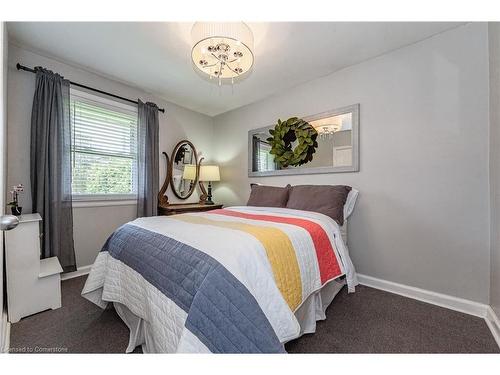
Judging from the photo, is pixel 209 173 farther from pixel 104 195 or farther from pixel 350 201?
pixel 350 201

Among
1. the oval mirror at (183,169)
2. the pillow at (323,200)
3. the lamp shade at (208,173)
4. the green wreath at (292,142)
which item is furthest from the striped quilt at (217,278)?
the lamp shade at (208,173)

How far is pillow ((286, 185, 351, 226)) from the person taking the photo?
2.08m

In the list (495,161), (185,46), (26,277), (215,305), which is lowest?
(26,277)

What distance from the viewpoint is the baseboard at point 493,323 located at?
1429mm

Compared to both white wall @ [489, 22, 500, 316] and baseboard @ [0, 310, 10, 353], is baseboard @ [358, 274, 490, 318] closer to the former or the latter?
white wall @ [489, 22, 500, 316]

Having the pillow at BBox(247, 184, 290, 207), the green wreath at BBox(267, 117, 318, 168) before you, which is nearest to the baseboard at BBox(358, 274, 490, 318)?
the pillow at BBox(247, 184, 290, 207)

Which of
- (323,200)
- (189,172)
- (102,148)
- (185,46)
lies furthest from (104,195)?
(323,200)

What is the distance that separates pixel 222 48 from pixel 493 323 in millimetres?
2743

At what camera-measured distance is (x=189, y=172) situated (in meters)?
3.33

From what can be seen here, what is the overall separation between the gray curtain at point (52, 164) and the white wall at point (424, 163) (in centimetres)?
278

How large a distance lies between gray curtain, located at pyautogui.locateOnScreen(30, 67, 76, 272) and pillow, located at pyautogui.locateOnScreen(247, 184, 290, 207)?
1984mm
